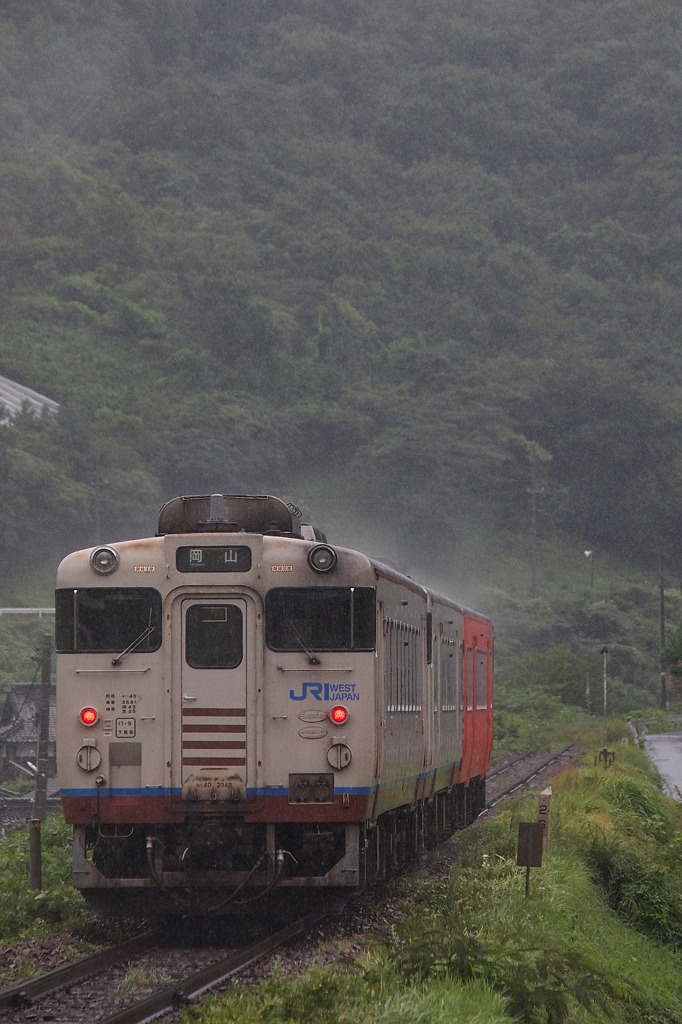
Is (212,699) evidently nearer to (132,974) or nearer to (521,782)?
(132,974)

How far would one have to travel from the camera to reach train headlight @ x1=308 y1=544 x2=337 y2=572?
12.2 metres

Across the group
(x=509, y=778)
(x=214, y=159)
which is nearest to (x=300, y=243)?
(x=214, y=159)

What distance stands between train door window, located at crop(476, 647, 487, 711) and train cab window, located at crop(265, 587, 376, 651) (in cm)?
971

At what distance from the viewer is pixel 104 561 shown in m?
12.2

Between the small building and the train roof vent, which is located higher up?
the train roof vent

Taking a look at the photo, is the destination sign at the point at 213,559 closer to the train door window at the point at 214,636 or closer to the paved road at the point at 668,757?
the train door window at the point at 214,636

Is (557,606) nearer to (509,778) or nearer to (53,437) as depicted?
(53,437)

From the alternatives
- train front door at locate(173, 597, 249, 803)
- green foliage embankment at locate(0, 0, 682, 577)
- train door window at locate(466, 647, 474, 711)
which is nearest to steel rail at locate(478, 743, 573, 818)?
train door window at locate(466, 647, 474, 711)

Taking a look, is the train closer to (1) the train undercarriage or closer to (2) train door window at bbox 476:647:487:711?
(1) the train undercarriage

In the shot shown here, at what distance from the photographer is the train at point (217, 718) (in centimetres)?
1191

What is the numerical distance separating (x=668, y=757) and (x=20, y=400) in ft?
198

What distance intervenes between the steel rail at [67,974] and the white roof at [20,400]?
73.6 meters

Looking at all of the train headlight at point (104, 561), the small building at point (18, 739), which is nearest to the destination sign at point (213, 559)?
the train headlight at point (104, 561)

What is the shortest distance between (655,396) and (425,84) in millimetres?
67687
